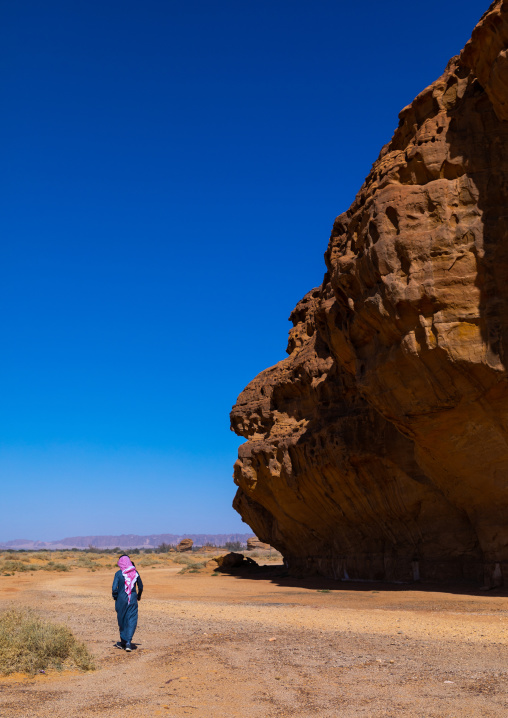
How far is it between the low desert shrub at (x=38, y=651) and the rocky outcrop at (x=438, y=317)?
30.8 ft

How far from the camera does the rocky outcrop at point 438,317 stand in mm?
13445

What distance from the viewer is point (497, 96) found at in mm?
12797

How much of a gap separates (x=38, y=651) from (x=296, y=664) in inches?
137

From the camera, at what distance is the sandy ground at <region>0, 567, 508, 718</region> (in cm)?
585

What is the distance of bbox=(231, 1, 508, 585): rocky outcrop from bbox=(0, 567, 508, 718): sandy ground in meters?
2.68

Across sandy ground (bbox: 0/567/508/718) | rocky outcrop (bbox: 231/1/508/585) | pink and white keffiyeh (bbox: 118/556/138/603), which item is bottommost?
sandy ground (bbox: 0/567/508/718)

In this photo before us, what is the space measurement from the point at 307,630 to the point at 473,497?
21.2 ft

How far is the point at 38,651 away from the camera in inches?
318

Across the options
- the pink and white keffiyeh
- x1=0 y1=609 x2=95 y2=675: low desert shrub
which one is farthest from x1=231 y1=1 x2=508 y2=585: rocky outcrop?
x1=0 y1=609 x2=95 y2=675: low desert shrub

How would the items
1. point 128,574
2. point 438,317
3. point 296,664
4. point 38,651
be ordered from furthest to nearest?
point 438,317, point 128,574, point 38,651, point 296,664

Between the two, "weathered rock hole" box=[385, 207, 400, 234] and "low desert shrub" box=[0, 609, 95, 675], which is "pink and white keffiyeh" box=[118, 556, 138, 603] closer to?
"low desert shrub" box=[0, 609, 95, 675]

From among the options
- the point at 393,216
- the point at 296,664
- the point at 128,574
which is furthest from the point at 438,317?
the point at 128,574

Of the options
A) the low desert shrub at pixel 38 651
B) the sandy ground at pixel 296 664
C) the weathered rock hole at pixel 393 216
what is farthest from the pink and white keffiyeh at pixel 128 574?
the weathered rock hole at pixel 393 216

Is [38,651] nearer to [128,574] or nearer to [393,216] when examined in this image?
[128,574]
